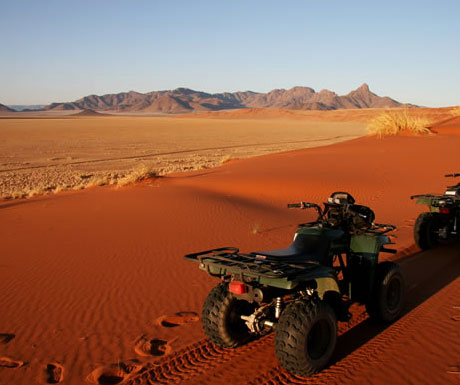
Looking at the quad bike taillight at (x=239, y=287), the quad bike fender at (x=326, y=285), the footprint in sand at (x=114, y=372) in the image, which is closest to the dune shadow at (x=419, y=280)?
the quad bike fender at (x=326, y=285)

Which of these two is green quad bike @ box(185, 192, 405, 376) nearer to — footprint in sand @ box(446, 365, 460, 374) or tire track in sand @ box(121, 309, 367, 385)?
tire track in sand @ box(121, 309, 367, 385)

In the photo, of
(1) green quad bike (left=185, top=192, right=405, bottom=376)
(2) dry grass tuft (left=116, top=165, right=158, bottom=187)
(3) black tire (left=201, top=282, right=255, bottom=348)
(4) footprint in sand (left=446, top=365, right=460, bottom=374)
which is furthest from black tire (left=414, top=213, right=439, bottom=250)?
(2) dry grass tuft (left=116, top=165, right=158, bottom=187)

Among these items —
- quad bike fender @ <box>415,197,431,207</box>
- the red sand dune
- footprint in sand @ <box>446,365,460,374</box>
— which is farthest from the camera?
quad bike fender @ <box>415,197,431,207</box>

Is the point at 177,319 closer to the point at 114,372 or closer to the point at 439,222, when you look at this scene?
the point at 114,372

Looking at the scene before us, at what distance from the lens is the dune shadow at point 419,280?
5.09 metres

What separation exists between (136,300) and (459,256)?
594cm

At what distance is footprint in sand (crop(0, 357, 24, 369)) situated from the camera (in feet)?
15.9

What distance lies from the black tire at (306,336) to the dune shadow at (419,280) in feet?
1.03

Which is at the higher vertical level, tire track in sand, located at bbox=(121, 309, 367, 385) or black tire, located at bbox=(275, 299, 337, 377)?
black tire, located at bbox=(275, 299, 337, 377)

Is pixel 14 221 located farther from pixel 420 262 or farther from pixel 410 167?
pixel 410 167

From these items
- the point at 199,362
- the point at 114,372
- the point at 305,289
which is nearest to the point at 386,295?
the point at 305,289

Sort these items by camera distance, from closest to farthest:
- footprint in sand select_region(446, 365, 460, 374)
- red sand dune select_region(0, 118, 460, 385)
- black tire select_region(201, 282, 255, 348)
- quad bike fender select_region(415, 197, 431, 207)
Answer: footprint in sand select_region(446, 365, 460, 374), red sand dune select_region(0, 118, 460, 385), black tire select_region(201, 282, 255, 348), quad bike fender select_region(415, 197, 431, 207)

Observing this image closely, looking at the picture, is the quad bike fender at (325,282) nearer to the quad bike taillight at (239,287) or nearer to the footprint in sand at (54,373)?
the quad bike taillight at (239,287)

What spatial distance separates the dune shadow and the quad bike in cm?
25
